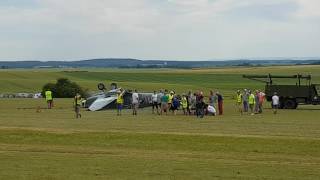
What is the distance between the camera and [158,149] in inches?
720

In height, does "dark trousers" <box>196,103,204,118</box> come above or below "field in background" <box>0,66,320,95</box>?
below

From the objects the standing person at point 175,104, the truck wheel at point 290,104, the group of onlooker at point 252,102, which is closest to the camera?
the standing person at point 175,104

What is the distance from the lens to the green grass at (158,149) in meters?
13.4

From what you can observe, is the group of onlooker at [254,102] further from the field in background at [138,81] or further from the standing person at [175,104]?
the field in background at [138,81]

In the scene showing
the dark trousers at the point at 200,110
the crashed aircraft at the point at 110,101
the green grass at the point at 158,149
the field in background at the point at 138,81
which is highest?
the field in background at the point at 138,81

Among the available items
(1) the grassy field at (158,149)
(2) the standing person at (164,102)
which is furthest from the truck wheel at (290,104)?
(1) the grassy field at (158,149)

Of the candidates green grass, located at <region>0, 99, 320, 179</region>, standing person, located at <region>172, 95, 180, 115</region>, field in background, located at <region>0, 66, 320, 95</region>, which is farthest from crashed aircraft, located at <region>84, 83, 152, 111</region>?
field in background, located at <region>0, 66, 320, 95</region>

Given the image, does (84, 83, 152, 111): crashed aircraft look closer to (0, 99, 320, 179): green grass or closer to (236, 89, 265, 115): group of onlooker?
(236, 89, 265, 115): group of onlooker

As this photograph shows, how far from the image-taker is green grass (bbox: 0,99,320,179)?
43.9 ft

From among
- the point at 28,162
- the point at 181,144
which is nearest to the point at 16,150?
the point at 28,162

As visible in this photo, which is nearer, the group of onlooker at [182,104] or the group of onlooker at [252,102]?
the group of onlooker at [182,104]

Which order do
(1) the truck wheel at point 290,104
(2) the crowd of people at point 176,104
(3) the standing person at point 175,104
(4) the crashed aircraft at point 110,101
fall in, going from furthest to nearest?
(1) the truck wheel at point 290,104 → (4) the crashed aircraft at point 110,101 → (3) the standing person at point 175,104 → (2) the crowd of people at point 176,104

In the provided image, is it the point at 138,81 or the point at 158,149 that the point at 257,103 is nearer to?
the point at 158,149

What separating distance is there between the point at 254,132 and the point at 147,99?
18.2 metres
